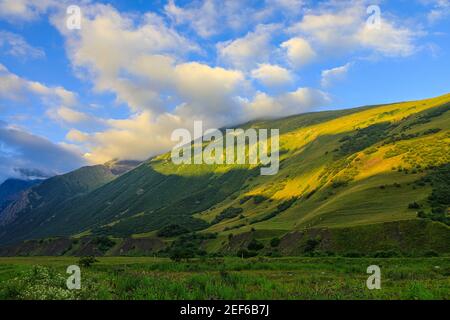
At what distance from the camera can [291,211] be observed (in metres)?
Result: 126

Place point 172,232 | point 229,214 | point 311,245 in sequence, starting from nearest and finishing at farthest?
point 311,245 → point 172,232 → point 229,214

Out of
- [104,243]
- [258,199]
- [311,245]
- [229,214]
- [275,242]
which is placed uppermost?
[258,199]

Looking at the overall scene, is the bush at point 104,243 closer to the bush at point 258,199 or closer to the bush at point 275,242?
the bush at point 258,199

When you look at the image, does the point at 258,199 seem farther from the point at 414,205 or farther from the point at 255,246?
the point at 414,205

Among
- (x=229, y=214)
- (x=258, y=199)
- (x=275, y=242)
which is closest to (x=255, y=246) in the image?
(x=275, y=242)

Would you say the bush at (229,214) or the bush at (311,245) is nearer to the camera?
the bush at (311,245)

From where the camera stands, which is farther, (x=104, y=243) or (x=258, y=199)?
(x=258, y=199)

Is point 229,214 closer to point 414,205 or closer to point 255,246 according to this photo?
point 255,246

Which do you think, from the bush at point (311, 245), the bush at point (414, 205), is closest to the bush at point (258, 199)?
the bush at point (414, 205)

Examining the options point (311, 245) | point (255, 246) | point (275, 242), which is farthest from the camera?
point (255, 246)

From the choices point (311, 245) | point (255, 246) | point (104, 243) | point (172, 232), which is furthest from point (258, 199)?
point (311, 245)

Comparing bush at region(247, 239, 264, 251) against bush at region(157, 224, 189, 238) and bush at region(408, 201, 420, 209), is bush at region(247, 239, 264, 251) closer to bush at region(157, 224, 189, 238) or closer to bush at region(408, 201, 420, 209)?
bush at region(408, 201, 420, 209)

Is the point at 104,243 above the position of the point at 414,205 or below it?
below
